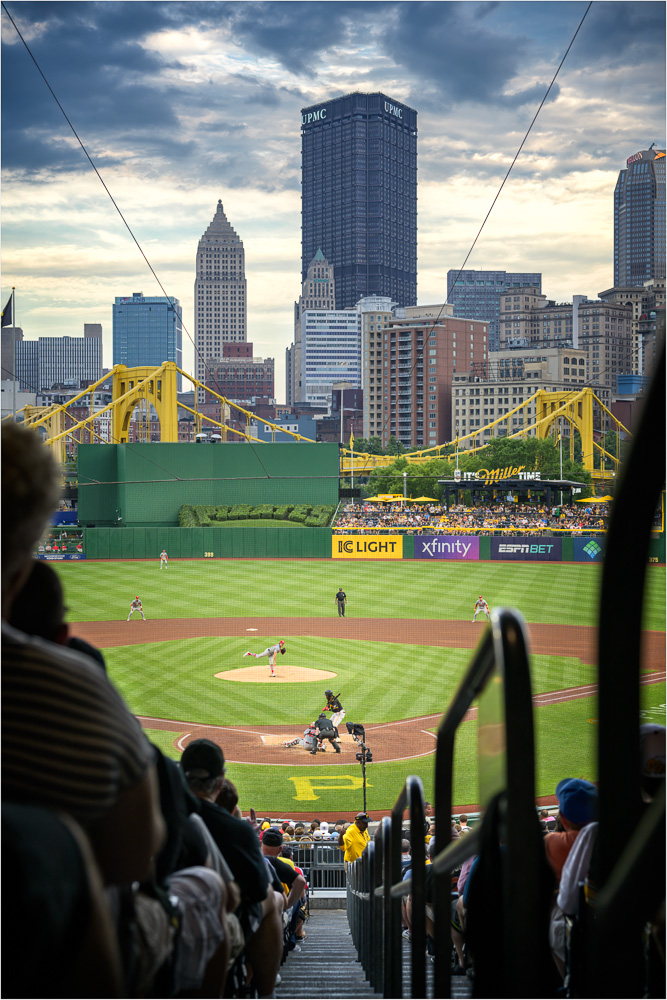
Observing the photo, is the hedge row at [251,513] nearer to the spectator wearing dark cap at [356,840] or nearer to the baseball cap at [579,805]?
the spectator wearing dark cap at [356,840]

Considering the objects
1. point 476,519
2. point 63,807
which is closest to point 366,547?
point 476,519

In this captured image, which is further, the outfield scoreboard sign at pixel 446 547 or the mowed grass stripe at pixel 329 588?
the outfield scoreboard sign at pixel 446 547

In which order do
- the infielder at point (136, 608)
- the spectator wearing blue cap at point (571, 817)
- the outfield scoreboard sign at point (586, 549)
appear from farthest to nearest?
the outfield scoreboard sign at point (586, 549), the infielder at point (136, 608), the spectator wearing blue cap at point (571, 817)

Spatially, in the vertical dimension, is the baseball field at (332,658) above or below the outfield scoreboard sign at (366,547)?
below

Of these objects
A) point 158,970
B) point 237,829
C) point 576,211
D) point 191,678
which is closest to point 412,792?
point 237,829

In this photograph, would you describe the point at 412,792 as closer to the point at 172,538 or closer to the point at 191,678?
the point at 191,678

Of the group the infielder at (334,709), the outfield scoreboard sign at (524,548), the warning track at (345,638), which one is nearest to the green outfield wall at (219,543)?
the outfield scoreboard sign at (524,548)
